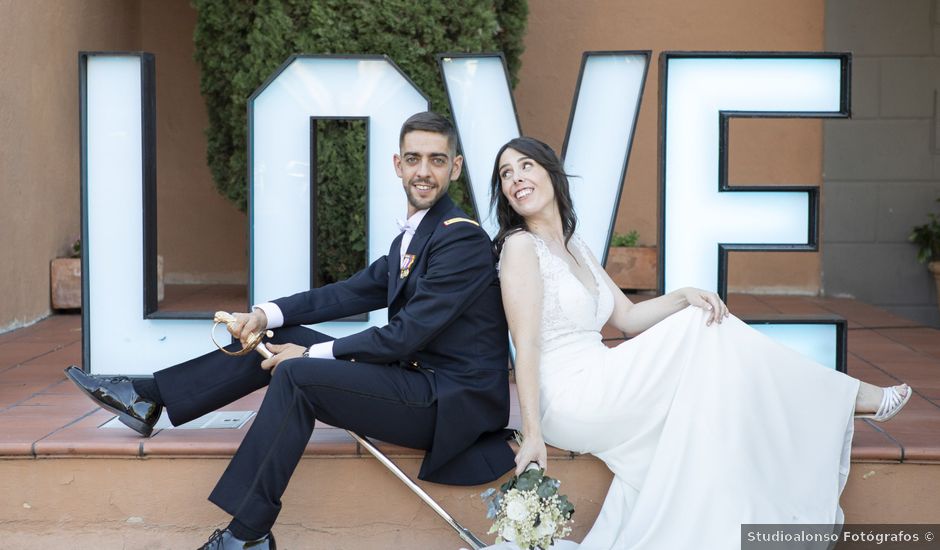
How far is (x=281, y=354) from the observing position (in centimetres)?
274

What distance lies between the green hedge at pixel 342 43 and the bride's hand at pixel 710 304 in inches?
98.5

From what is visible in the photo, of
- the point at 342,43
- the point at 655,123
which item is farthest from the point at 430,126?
the point at 655,123

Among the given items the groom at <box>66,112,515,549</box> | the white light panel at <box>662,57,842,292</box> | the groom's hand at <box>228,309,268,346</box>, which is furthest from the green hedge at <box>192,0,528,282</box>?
the groom's hand at <box>228,309,268,346</box>

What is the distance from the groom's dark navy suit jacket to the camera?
2.68 m

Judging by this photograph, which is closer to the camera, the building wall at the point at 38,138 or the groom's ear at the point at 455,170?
the groom's ear at the point at 455,170

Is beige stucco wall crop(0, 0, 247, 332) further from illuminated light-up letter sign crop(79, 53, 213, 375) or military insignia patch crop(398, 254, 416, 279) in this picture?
military insignia patch crop(398, 254, 416, 279)

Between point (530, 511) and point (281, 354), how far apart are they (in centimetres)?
85

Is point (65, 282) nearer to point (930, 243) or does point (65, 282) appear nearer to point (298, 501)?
point (298, 501)

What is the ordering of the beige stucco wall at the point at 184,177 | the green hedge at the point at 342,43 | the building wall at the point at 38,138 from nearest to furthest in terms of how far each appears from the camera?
the green hedge at the point at 342,43 < the building wall at the point at 38,138 < the beige stucco wall at the point at 184,177

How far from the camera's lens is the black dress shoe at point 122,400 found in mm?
2902

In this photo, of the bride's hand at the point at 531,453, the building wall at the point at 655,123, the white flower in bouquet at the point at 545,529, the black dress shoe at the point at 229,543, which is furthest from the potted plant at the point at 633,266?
the black dress shoe at the point at 229,543

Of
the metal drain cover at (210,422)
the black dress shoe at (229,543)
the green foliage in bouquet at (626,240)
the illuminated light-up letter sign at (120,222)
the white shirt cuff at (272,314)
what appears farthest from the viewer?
the green foliage in bouquet at (626,240)

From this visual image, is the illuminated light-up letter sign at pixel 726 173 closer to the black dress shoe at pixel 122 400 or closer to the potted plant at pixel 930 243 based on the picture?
the black dress shoe at pixel 122 400

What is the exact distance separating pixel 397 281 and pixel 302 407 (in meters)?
0.52
